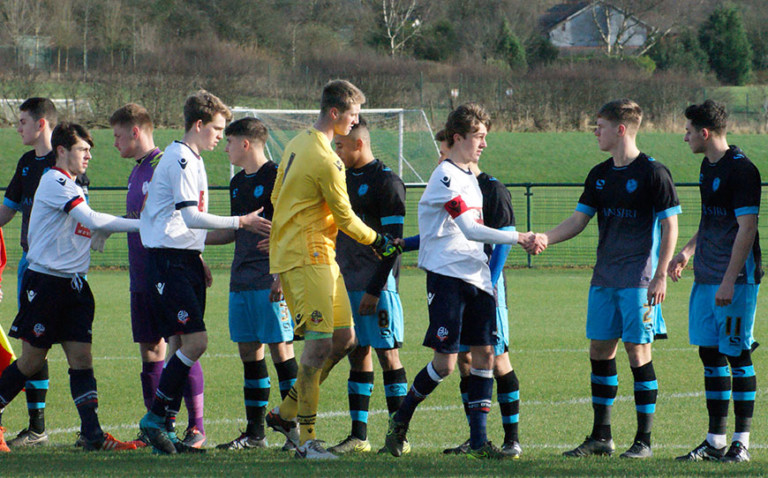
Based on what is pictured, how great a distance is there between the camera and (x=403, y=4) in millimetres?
63656

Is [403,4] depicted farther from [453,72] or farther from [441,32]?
[453,72]

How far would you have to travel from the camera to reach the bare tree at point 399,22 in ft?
201

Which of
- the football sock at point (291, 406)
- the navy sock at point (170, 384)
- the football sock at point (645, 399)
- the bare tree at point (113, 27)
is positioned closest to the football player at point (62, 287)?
the navy sock at point (170, 384)

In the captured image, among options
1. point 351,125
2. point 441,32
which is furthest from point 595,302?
point 441,32

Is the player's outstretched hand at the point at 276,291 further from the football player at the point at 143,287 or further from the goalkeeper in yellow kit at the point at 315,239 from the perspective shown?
the football player at the point at 143,287

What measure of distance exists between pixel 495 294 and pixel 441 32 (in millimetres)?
57752

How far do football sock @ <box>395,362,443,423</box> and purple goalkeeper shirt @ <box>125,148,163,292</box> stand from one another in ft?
6.02

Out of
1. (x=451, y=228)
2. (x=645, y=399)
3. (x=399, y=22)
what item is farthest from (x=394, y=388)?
(x=399, y=22)

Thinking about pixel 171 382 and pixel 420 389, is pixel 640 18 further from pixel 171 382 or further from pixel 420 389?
pixel 171 382

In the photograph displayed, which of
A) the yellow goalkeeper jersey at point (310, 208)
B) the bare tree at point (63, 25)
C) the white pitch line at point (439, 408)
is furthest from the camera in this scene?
the bare tree at point (63, 25)

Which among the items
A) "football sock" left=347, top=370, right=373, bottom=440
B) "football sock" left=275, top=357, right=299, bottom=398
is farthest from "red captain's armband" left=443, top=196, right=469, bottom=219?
"football sock" left=275, top=357, right=299, bottom=398

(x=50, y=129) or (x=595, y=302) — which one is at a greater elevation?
(x=50, y=129)

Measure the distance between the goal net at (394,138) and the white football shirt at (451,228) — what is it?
22.5m

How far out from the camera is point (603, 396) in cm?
587
